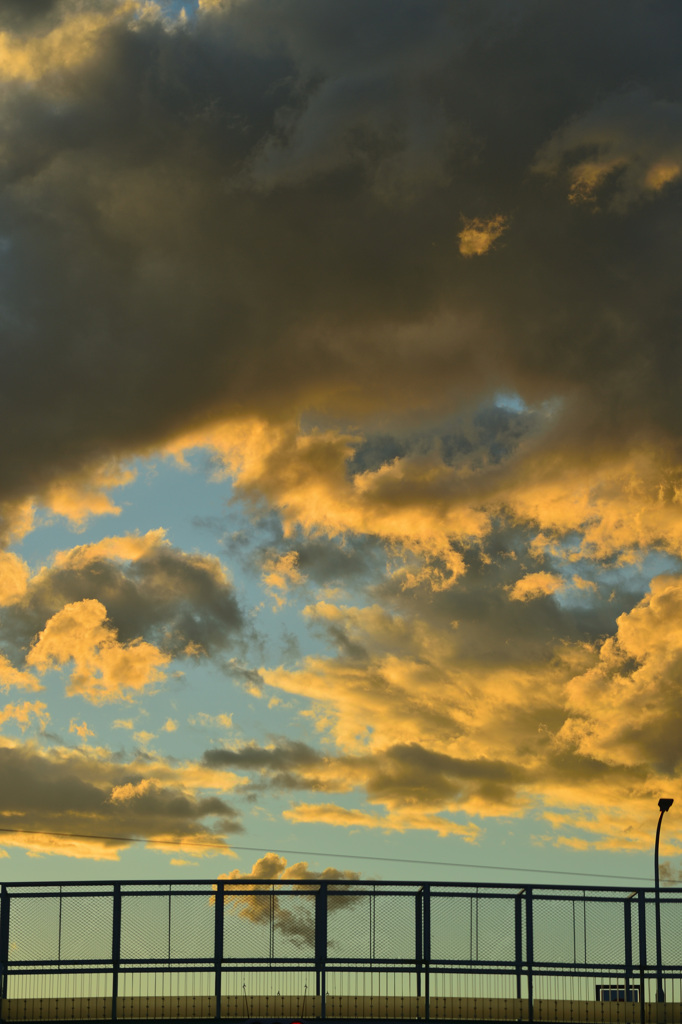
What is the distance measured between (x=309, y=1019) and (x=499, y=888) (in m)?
7.63

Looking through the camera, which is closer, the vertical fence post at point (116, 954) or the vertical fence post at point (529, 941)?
the vertical fence post at point (116, 954)

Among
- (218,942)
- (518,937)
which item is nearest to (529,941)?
(518,937)

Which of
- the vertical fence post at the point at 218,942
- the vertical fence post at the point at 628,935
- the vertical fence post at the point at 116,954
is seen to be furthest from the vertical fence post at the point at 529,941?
the vertical fence post at the point at 116,954

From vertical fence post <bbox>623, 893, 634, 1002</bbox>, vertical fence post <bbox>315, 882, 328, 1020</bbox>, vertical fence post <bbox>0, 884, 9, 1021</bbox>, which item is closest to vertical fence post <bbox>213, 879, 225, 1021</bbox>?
vertical fence post <bbox>315, 882, 328, 1020</bbox>

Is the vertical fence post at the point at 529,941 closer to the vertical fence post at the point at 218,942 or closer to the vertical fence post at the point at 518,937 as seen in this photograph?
the vertical fence post at the point at 518,937

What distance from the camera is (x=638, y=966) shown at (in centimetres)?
4059

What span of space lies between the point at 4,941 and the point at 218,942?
750 centimetres

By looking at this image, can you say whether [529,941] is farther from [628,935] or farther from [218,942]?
[218,942]

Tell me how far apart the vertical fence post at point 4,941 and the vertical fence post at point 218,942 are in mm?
7110

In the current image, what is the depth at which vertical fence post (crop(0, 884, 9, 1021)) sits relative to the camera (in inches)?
1601

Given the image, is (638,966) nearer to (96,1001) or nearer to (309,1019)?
(309,1019)

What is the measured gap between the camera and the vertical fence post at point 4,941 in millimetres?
40656

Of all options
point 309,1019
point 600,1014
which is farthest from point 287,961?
point 600,1014

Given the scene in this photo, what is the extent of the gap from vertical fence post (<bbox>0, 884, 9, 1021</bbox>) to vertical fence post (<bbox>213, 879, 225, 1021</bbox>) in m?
7.11
